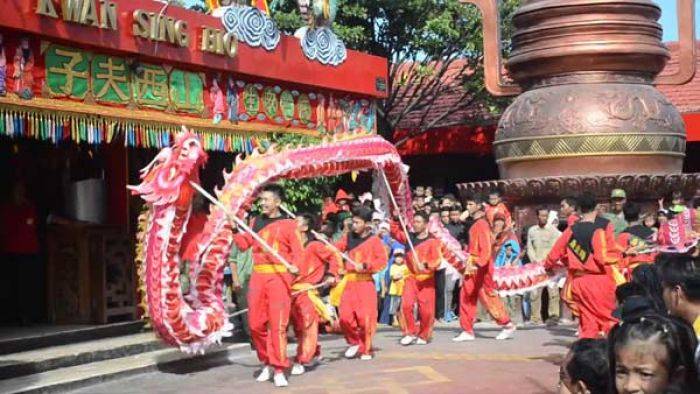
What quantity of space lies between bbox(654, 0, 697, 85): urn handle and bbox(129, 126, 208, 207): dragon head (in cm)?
683

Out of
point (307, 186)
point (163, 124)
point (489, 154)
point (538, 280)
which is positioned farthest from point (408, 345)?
point (489, 154)

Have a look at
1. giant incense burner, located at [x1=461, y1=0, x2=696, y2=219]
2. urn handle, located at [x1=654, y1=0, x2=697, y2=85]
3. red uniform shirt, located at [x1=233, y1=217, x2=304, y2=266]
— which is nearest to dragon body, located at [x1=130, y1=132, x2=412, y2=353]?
red uniform shirt, located at [x1=233, y1=217, x2=304, y2=266]

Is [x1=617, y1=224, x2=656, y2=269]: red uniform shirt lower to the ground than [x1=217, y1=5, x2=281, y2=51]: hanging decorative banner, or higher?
lower

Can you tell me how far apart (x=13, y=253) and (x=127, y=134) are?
5.49ft

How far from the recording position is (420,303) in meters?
10.7

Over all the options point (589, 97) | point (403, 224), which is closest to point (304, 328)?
point (403, 224)

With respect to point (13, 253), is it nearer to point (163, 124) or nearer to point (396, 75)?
point (163, 124)

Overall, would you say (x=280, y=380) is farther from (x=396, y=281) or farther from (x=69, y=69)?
(x=396, y=281)

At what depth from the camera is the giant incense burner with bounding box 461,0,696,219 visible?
11.5m

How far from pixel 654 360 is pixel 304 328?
5901 mm

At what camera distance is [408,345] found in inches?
424

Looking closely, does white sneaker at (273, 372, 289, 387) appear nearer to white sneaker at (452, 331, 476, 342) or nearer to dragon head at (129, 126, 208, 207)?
dragon head at (129, 126, 208, 207)

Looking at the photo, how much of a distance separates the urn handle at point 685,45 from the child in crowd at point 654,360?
10064 mm

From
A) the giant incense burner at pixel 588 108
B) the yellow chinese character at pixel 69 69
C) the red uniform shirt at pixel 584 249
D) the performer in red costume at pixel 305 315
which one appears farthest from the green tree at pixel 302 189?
the red uniform shirt at pixel 584 249
